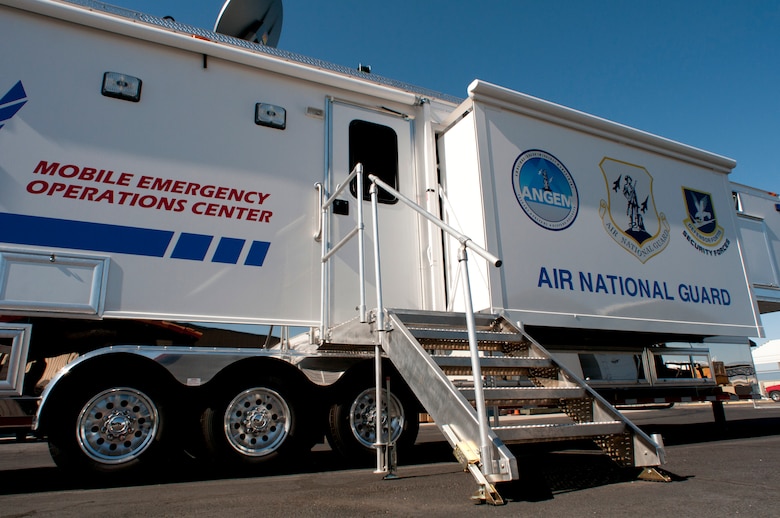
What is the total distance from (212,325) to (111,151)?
1571 millimetres

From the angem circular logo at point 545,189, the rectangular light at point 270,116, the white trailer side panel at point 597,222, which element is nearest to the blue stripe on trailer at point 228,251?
the rectangular light at point 270,116

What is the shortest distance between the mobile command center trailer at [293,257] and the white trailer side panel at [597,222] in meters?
0.03

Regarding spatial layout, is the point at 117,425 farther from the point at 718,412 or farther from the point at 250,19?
the point at 718,412

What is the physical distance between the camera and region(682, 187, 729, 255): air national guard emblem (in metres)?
6.62

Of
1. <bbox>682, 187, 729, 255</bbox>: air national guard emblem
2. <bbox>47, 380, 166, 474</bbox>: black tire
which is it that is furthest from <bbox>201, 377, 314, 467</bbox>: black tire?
<bbox>682, 187, 729, 255</bbox>: air national guard emblem

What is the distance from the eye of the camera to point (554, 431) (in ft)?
10.3

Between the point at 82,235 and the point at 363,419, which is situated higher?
the point at 82,235

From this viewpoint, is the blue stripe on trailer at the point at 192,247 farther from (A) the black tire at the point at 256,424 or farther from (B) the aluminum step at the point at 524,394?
(B) the aluminum step at the point at 524,394

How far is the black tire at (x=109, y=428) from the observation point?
361 centimetres

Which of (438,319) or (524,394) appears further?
(438,319)

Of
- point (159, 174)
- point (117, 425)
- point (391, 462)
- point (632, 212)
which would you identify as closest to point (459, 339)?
point (391, 462)

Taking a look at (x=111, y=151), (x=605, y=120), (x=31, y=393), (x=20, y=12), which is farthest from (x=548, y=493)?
(x=20, y=12)

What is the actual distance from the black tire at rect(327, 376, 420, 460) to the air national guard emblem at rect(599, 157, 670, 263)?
9.79 feet

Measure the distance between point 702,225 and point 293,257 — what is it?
5.14 metres
